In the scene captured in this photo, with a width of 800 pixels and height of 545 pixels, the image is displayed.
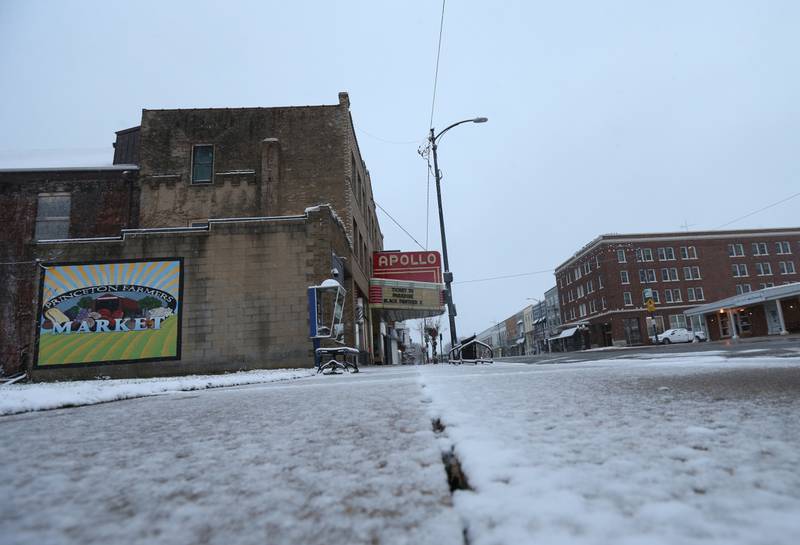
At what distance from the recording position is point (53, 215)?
55.9 ft

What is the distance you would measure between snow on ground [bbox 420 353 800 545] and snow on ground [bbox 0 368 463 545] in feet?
0.32

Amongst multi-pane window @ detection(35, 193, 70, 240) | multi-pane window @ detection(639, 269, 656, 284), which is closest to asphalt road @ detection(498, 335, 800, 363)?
multi-pane window @ detection(35, 193, 70, 240)

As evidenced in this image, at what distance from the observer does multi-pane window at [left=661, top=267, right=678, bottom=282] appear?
46306mm

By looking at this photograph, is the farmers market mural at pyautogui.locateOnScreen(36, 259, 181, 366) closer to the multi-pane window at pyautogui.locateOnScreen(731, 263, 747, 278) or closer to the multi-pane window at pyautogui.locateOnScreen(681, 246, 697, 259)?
the multi-pane window at pyautogui.locateOnScreen(681, 246, 697, 259)

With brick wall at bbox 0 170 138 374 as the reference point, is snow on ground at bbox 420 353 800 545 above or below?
below

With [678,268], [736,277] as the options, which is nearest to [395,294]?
[678,268]

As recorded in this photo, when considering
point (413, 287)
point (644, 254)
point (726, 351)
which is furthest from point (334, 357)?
point (644, 254)

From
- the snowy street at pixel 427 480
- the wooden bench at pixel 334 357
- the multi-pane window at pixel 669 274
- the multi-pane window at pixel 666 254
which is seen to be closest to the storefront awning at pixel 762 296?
the multi-pane window at pixel 669 274

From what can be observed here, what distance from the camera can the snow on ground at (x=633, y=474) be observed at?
542mm

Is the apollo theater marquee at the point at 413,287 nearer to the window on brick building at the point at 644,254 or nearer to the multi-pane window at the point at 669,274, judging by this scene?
the window on brick building at the point at 644,254

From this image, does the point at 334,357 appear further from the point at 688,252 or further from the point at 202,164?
the point at 688,252

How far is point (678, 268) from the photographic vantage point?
153 feet

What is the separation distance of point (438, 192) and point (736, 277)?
155 feet

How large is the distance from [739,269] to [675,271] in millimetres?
7028
